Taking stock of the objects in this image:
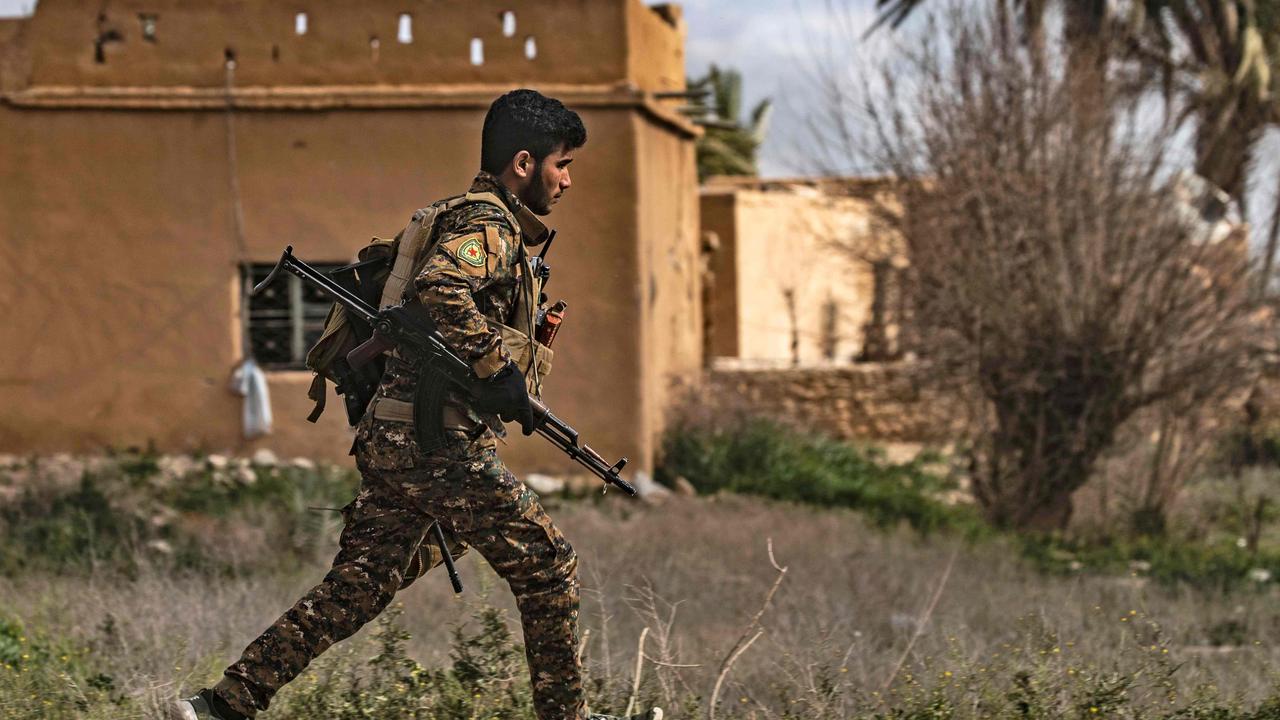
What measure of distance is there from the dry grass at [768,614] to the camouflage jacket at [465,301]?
89 centimetres

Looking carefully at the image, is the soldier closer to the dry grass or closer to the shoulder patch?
the shoulder patch

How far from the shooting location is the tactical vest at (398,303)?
4.37 m

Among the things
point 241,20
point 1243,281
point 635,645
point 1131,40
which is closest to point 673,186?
point 241,20

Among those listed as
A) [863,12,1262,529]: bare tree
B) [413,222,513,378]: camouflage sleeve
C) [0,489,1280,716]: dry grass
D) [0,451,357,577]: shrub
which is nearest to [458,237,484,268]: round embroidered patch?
[413,222,513,378]: camouflage sleeve

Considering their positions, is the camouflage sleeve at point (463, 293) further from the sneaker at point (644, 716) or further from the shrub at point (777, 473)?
the shrub at point (777, 473)

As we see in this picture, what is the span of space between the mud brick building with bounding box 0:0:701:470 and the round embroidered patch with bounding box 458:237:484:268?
27.7 feet

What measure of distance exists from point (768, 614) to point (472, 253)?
3.66 metres

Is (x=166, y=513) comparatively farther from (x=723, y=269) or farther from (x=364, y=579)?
(x=723, y=269)

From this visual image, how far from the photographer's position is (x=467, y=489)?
14.1 feet

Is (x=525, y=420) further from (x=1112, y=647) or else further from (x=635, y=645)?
(x=1112, y=647)

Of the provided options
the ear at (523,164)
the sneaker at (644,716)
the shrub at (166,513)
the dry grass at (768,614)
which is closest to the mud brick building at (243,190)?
the shrub at (166,513)

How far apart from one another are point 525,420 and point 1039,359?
8.06 m

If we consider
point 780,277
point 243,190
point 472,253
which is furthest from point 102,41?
point 780,277

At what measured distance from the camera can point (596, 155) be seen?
12766mm
